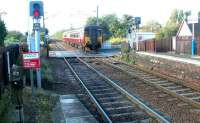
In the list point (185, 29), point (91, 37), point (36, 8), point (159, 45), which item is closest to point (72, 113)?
point (36, 8)

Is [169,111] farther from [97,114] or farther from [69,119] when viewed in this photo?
[69,119]

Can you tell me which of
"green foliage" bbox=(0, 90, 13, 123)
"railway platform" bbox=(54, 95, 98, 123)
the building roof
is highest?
the building roof

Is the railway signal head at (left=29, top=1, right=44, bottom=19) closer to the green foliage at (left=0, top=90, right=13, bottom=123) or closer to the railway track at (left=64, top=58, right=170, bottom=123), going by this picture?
the railway track at (left=64, top=58, right=170, bottom=123)

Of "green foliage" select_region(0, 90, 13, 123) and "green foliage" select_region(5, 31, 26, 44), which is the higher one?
"green foliage" select_region(5, 31, 26, 44)

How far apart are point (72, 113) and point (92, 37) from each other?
3365 centimetres

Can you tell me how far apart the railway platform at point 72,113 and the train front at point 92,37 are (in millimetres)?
31185

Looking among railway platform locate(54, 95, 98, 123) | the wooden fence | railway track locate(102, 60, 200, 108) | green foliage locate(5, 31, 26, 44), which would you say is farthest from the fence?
railway platform locate(54, 95, 98, 123)

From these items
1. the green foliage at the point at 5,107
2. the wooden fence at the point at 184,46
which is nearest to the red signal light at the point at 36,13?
the green foliage at the point at 5,107

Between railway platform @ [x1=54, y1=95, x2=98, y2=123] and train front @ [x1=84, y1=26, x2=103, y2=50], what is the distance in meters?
31.2

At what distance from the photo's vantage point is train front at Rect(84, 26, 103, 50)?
145 ft

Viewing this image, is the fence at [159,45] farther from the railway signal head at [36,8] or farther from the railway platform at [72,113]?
the railway platform at [72,113]

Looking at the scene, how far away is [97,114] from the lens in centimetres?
1100

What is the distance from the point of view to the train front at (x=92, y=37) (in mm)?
44312

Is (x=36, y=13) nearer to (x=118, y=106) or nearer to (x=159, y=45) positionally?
(x=118, y=106)
